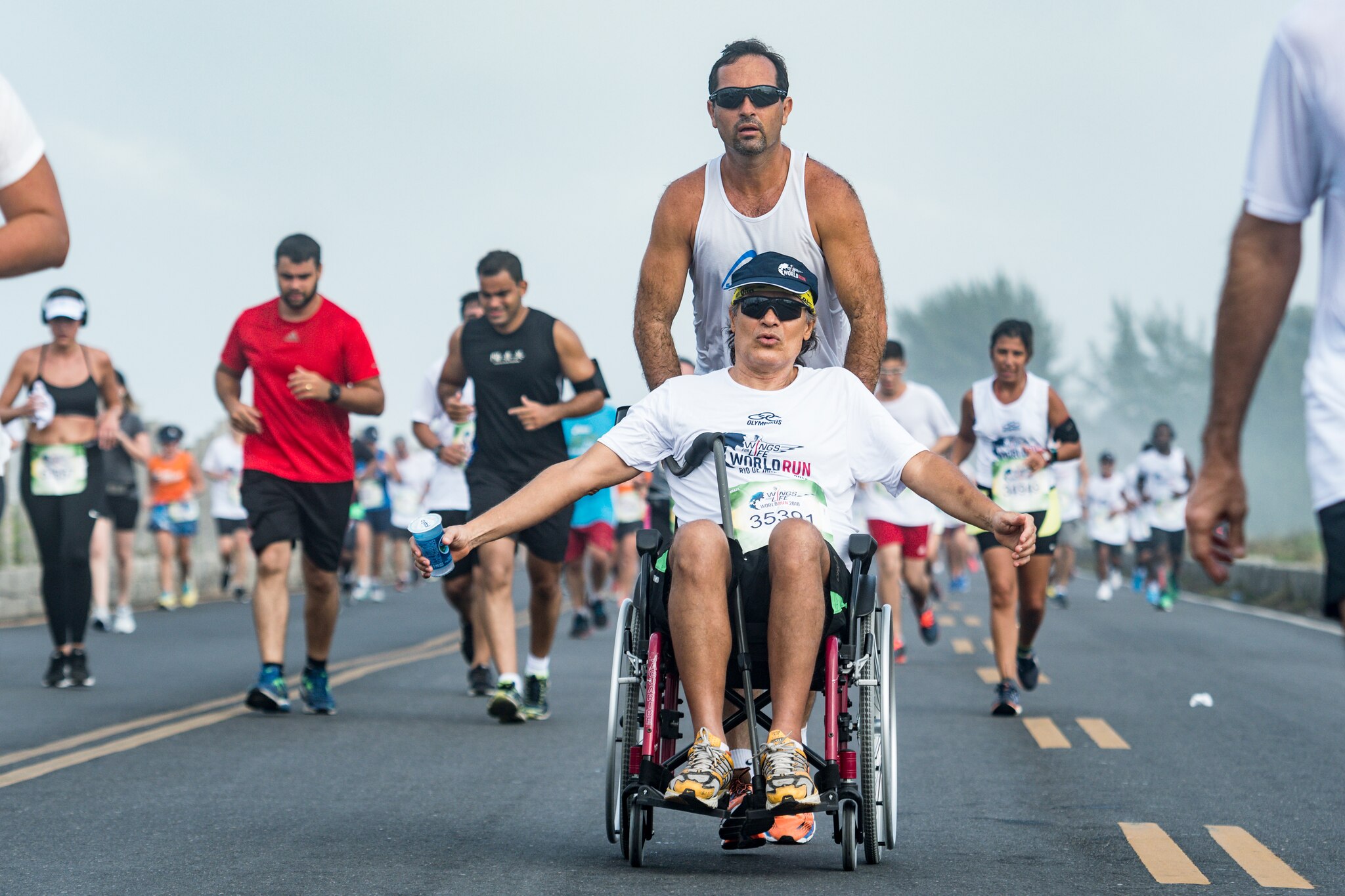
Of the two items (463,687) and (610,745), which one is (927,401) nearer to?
(463,687)

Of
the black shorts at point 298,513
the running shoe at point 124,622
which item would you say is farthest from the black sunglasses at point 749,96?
the running shoe at point 124,622

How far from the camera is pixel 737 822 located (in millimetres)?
5324

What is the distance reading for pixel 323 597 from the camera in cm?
990

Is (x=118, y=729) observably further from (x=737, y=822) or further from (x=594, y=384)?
(x=737, y=822)

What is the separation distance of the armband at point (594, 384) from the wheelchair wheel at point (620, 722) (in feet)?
14.2

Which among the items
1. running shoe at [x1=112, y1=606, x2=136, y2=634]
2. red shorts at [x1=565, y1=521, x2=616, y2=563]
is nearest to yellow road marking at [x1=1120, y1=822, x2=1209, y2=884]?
red shorts at [x1=565, y1=521, x2=616, y2=563]

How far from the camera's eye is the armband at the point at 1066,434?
35.9 feet

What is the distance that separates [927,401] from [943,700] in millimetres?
3592

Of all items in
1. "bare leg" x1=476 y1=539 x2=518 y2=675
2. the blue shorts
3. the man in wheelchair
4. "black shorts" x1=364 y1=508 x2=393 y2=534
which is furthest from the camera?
"black shorts" x1=364 y1=508 x2=393 y2=534

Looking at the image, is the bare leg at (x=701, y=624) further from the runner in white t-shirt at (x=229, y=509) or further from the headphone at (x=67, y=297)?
the runner in white t-shirt at (x=229, y=509)

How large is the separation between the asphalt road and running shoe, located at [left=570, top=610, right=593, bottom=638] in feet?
10.4

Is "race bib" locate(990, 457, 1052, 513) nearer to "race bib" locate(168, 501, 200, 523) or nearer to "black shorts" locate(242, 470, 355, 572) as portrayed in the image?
"black shorts" locate(242, 470, 355, 572)

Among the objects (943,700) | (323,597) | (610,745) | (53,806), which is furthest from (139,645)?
(610,745)

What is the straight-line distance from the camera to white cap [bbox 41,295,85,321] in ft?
36.7
